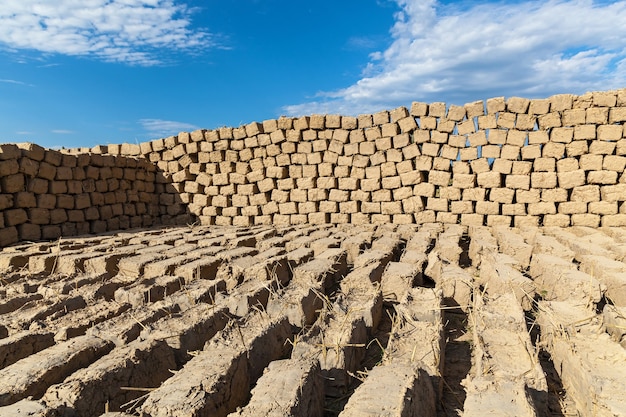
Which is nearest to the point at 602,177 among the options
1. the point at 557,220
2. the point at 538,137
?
the point at 557,220

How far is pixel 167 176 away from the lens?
11.5 meters

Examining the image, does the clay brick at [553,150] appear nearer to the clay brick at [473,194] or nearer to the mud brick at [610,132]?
the mud brick at [610,132]

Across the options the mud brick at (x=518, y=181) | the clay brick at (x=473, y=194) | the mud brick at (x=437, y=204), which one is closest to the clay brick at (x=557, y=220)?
the mud brick at (x=518, y=181)

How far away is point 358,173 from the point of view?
9945 mm

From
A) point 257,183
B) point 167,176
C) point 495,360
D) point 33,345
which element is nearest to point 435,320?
point 495,360

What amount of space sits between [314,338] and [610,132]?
25.6 ft

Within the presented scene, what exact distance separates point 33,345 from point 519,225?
26.7 feet

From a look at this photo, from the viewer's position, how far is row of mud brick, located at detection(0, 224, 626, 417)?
7.72ft

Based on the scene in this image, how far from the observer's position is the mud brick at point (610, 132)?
8.39 meters

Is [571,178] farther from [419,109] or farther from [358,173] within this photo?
[358,173]

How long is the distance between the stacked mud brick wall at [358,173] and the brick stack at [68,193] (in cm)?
2

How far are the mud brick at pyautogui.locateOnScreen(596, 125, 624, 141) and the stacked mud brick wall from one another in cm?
2

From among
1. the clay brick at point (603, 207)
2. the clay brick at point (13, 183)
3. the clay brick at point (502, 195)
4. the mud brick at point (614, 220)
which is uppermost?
the clay brick at point (13, 183)

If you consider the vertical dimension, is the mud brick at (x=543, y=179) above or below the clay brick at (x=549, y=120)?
below
